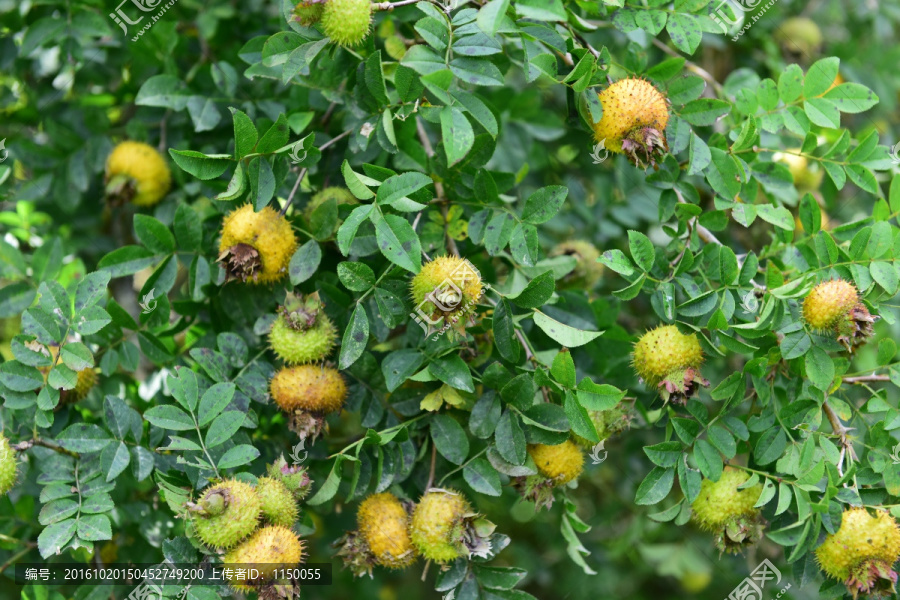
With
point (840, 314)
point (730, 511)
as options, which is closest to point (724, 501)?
point (730, 511)

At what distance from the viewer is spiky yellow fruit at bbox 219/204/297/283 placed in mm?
1985

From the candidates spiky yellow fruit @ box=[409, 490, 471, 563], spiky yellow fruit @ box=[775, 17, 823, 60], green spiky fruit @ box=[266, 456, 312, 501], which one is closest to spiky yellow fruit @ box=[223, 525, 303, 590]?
green spiky fruit @ box=[266, 456, 312, 501]

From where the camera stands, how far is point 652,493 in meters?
1.93

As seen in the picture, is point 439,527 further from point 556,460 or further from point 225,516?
point 225,516

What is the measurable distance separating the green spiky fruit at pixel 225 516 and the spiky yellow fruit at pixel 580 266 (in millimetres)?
1280

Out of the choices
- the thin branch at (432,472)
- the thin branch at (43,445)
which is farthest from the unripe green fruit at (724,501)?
the thin branch at (43,445)

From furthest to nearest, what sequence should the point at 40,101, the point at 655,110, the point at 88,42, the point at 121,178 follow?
the point at 40,101
the point at 88,42
the point at 121,178
the point at 655,110

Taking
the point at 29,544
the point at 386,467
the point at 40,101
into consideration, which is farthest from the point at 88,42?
the point at 386,467

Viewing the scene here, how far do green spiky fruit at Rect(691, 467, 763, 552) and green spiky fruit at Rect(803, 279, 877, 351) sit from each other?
44cm

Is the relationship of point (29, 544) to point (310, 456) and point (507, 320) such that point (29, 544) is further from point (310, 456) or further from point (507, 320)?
point (507, 320)

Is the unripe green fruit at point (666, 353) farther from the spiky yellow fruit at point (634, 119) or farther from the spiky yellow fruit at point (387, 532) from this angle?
the spiky yellow fruit at point (387, 532)

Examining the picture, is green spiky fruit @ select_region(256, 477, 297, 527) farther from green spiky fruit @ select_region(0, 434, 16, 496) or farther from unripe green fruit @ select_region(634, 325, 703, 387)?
unripe green fruit @ select_region(634, 325, 703, 387)

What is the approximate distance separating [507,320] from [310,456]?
73 centimetres

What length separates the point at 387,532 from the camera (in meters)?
1.89
